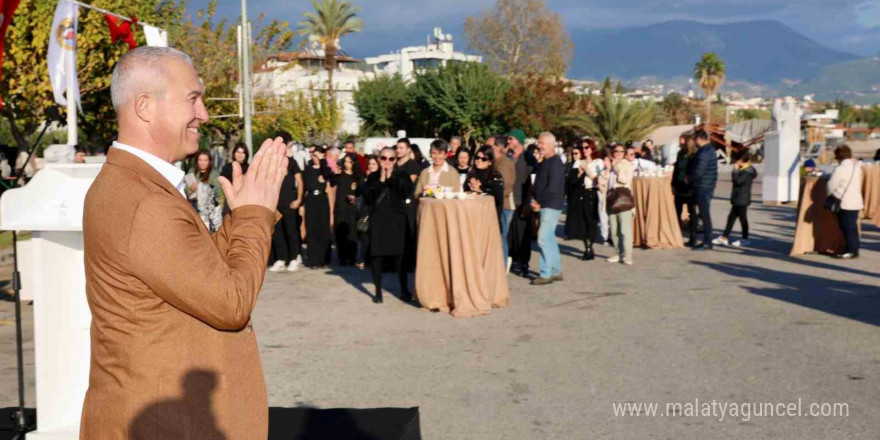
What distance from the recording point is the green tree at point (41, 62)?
2591 cm

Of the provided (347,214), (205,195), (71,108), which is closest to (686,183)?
(347,214)

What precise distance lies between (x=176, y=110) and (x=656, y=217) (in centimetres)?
1345

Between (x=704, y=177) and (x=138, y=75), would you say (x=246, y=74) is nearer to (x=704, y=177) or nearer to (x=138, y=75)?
(x=704, y=177)

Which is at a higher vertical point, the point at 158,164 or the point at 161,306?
the point at 158,164

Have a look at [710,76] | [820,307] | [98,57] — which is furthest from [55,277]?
[710,76]

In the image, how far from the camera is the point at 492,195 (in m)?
10.8

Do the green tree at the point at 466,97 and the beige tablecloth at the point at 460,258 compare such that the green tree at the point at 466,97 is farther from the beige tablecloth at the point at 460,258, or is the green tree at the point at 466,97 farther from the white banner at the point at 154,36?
the beige tablecloth at the point at 460,258

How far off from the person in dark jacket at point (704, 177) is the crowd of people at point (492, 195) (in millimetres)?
17

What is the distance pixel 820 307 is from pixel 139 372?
A: 8725 mm

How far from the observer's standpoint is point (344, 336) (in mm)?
8422

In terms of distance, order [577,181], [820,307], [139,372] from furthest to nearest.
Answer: [577,181]
[820,307]
[139,372]

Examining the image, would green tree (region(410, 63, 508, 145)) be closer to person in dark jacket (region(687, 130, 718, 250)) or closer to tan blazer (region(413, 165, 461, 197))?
person in dark jacket (region(687, 130, 718, 250))

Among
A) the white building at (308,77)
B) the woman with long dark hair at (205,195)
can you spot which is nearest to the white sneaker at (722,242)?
the woman with long dark hair at (205,195)

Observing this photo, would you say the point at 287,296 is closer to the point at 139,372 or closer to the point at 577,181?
the point at 577,181
